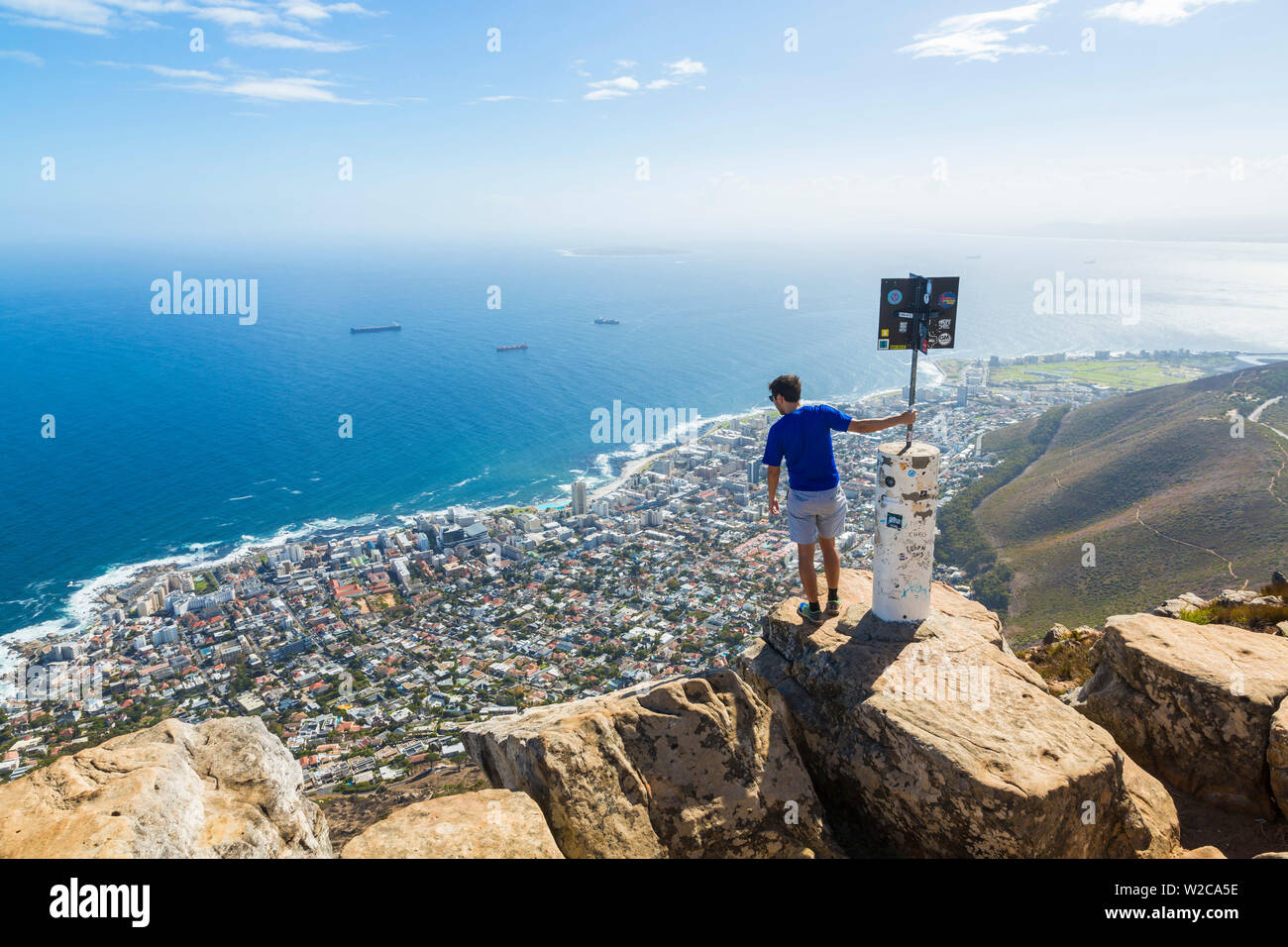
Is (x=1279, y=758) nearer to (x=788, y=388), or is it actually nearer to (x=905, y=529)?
(x=905, y=529)

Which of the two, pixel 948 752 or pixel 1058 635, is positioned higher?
pixel 948 752

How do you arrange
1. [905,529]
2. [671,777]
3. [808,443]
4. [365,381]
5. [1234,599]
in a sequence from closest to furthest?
[671,777]
[905,529]
[808,443]
[1234,599]
[365,381]

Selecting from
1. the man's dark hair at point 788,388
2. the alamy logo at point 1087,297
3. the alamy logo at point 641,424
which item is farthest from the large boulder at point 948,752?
the alamy logo at point 1087,297

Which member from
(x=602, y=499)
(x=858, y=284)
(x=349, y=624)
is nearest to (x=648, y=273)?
(x=858, y=284)

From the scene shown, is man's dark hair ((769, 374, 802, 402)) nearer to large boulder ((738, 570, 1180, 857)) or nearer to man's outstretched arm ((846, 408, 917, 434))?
man's outstretched arm ((846, 408, 917, 434))
